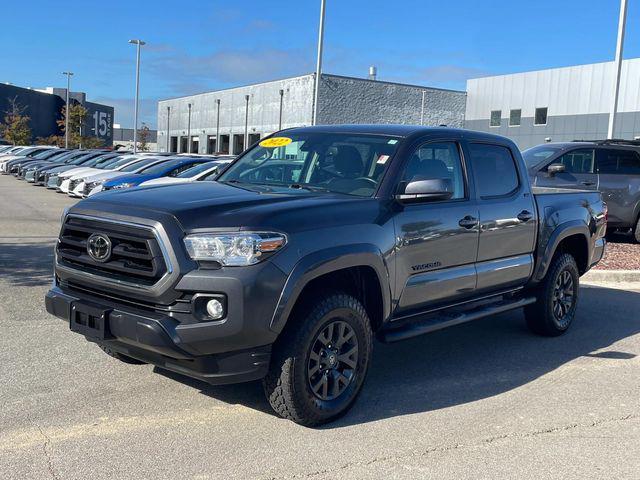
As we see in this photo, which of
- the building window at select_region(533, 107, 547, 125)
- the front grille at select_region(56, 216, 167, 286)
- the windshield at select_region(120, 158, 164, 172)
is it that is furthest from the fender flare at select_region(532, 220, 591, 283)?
the building window at select_region(533, 107, 547, 125)

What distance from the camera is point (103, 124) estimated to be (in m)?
89.2

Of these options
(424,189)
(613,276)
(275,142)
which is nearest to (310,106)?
(613,276)

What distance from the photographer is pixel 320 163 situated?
5289 millimetres

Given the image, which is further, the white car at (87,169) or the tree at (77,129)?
the tree at (77,129)

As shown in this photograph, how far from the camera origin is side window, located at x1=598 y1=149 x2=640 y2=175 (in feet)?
43.5

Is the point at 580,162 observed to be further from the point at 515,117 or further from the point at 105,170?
the point at 515,117

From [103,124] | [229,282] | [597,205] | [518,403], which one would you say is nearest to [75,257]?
[229,282]

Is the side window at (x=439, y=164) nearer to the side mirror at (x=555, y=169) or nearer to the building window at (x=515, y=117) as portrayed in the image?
the side mirror at (x=555, y=169)

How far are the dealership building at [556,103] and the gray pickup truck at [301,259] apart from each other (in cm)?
3189

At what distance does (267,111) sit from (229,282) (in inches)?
2004

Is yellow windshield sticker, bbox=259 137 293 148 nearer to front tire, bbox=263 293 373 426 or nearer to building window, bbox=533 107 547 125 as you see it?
front tire, bbox=263 293 373 426

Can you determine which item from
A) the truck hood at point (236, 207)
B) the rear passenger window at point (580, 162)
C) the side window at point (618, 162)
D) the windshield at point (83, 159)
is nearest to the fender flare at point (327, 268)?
the truck hood at point (236, 207)

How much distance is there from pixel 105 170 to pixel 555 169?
1424cm

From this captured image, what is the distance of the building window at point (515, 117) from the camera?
42.4 metres
